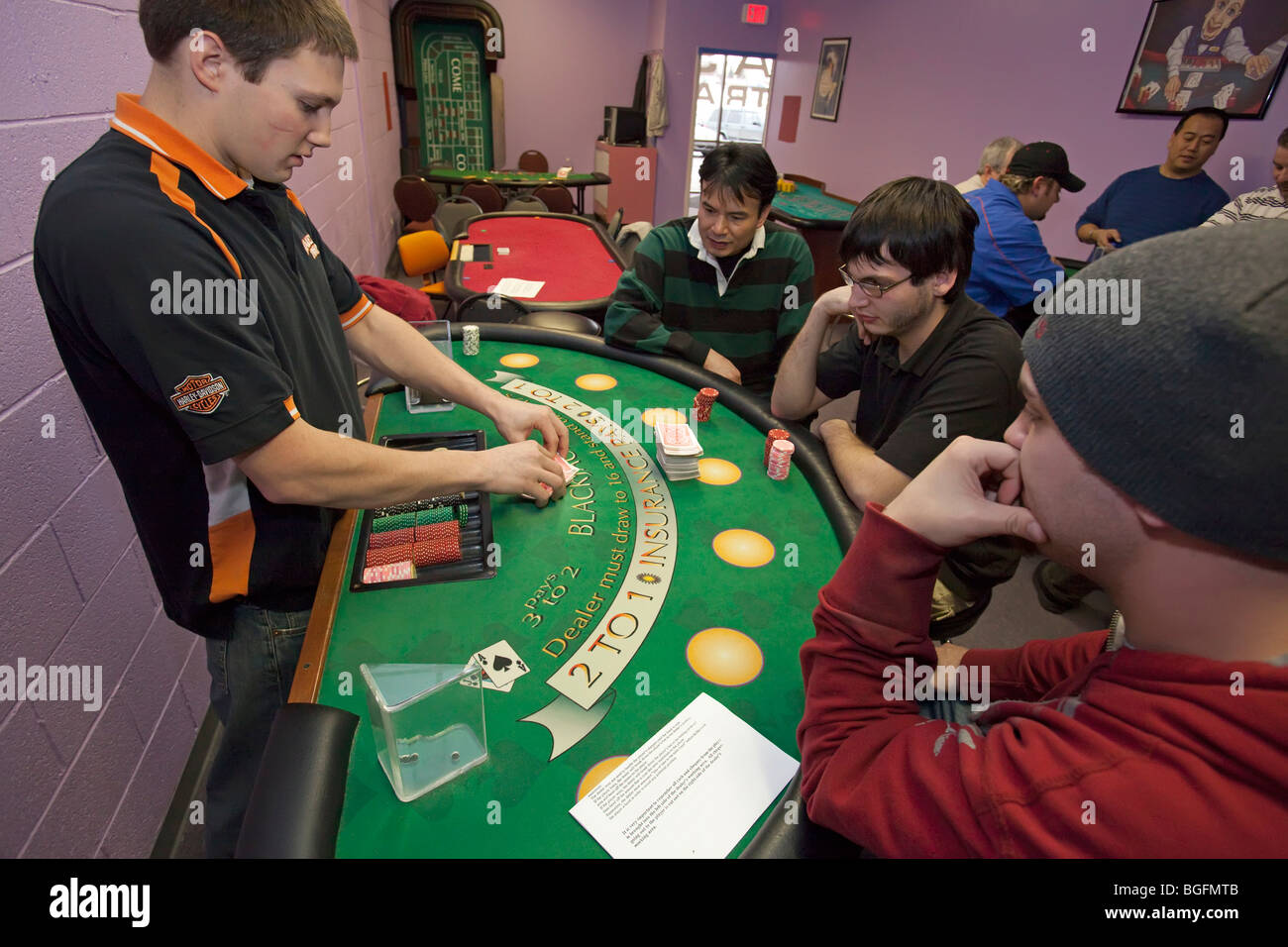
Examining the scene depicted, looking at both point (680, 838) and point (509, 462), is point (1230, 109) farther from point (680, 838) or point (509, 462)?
point (680, 838)

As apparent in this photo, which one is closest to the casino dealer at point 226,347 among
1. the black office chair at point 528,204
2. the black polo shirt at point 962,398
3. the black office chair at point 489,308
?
the black polo shirt at point 962,398

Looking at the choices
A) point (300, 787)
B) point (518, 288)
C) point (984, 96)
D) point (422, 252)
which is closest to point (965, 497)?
point (300, 787)

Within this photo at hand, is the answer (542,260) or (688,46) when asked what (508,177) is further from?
Result: (542,260)

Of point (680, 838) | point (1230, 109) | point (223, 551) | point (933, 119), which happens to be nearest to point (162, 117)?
point (223, 551)

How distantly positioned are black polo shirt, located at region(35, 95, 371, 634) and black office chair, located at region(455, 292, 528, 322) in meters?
1.67

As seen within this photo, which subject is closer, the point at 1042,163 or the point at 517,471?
the point at 517,471

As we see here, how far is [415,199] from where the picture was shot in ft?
19.4

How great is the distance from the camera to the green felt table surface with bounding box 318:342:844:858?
82 cm

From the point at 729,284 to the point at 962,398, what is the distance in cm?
124

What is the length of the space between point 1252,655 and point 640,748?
71 centimetres

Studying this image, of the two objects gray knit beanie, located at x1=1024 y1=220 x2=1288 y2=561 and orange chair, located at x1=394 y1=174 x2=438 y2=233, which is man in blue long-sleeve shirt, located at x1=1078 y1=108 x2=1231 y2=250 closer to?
gray knit beanie, located at x1=1024 y1=220 x2=1288 y2=561

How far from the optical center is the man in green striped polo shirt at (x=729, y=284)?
2416 mm

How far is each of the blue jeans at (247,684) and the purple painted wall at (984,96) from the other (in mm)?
4969

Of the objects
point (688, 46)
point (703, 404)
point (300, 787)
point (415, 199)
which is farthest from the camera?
point (688, 46)
